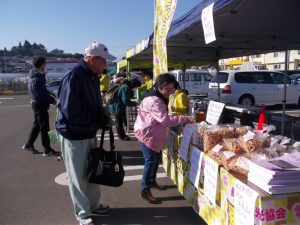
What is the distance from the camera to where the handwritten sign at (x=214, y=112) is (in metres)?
4.04

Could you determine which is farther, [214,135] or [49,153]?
[49,153]

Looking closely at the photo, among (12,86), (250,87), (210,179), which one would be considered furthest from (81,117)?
(12,86)

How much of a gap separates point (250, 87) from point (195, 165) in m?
11.7

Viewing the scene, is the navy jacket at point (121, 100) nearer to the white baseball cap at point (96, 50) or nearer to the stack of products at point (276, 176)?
the white baseball cap at point (96, 50)

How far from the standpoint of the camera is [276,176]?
217 centimetres

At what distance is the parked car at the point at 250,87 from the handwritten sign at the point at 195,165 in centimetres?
1082

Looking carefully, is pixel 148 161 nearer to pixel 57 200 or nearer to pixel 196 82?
pixel 57 200

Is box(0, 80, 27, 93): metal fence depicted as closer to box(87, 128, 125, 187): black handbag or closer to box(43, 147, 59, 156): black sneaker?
box(43, 147, 59, 156): black sneaker

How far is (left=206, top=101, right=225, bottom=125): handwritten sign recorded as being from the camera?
404 centimetres

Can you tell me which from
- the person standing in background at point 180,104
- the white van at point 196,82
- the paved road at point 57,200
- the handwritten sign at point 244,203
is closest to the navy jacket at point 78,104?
the paved road at point 57,200

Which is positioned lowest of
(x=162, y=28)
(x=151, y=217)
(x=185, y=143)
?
(x=151, y=217)

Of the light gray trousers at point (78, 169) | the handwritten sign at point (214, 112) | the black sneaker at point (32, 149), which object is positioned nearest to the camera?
the light gray trousers at point (78, 169)

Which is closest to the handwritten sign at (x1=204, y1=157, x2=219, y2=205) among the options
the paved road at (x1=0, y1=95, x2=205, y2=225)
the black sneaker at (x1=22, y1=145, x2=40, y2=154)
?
the paved road at (x1=0, y1=95, x2=205, y2=225)

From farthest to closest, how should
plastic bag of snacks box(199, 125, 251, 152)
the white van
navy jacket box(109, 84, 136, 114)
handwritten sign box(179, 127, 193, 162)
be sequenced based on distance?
1. the white van
2. navy jacket box(109, 84, 136, 114)
3. handwritten sign box(179, 127, 193, 162)
4. plastic bag of snacks box(199, 125, 251, 152)
